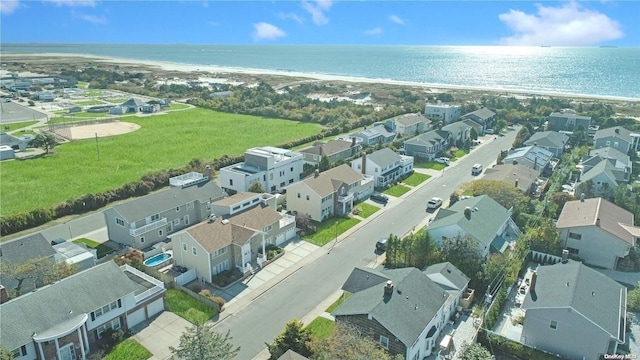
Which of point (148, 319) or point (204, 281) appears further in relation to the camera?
point (204, 281)

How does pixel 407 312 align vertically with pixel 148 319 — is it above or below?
above

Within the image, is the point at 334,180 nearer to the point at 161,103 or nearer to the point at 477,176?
the point at 477,176

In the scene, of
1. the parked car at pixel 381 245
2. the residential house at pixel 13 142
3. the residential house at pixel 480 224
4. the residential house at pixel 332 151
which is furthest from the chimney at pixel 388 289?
the residential house at pixel 13 142

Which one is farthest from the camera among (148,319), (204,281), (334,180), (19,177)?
(19,177)

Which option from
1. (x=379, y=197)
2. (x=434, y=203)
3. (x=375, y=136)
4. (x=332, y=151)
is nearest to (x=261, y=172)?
(x=379, y=197)

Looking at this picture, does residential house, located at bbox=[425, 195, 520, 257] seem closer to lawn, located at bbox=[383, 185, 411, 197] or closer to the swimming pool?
lawn, located at bbox=[383, 185, 411, 197]

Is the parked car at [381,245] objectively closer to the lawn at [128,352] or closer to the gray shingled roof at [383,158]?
the gray shingled roof at [383,158]

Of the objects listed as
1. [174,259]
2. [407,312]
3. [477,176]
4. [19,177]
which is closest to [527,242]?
[407,312]
